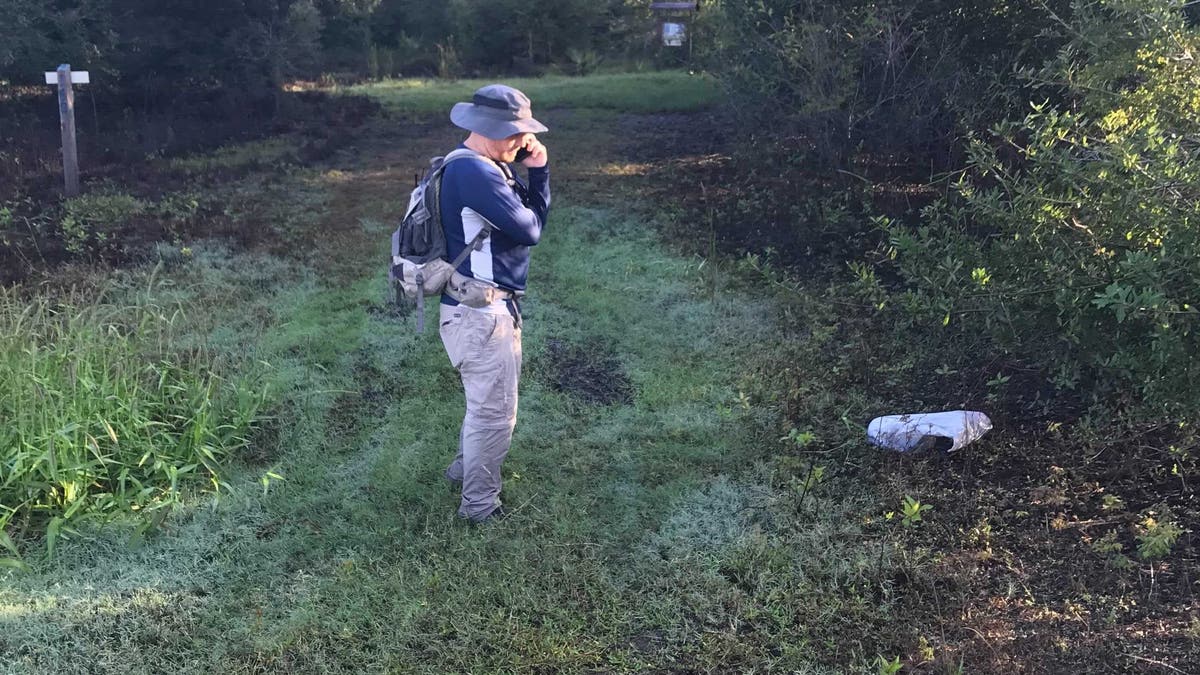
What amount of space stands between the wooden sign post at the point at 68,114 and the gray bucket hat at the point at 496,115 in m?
6.97

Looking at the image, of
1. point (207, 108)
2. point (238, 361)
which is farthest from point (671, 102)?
point (238, 361)

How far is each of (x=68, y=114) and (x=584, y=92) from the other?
883 centimetres

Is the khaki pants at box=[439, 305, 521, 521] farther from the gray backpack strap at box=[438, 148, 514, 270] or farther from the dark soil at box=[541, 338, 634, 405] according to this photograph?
the dark soil at box=[541, 338, 634, 405]

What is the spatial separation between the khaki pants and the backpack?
0.16 m

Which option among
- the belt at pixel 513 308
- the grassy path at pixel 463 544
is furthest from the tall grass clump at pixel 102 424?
the belt at pixel 513 308

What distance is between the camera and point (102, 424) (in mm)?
4254

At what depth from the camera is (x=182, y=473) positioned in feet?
13.8

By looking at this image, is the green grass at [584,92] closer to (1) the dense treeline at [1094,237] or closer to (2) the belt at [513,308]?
(1) the dense treeline at [1094,237]

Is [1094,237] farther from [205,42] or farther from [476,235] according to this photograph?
[205,42]

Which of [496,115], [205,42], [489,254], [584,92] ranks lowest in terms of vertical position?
[489,254]

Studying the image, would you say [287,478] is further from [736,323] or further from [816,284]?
[816,284]

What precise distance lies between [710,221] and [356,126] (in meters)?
7.57

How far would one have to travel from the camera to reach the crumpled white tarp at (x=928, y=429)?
4184 millimetres

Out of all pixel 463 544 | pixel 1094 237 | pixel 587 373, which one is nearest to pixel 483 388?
pixel 463 544
